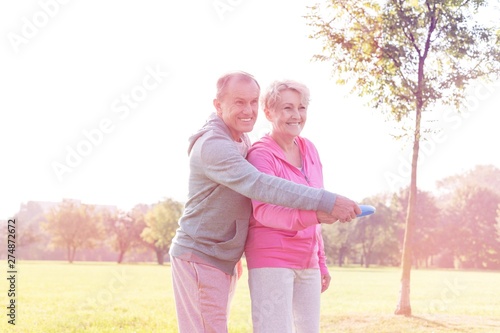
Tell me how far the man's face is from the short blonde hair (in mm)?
61

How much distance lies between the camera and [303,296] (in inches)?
123

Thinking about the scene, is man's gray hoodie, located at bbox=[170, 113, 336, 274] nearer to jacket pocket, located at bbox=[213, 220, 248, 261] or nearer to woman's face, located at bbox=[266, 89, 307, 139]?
jacket pocket, located at bbox=[213, 220, 248, 261]

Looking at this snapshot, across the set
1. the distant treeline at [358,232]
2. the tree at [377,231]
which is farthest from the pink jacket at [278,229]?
the tree at [377,231]

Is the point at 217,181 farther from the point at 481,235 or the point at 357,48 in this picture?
the point at 481,235

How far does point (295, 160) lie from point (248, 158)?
0.32m

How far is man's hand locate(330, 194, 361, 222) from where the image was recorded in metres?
2.68

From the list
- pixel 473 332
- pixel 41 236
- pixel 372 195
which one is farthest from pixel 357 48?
pixel 41 236

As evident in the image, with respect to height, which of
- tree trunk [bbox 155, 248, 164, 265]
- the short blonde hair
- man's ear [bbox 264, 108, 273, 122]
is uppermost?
the short blonde hair

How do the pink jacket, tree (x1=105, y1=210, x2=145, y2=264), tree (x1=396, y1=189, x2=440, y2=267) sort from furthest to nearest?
tree (x1=105, y1=210, x2=145, y2=264), tree (x1=396, y1=189, x2=440, y2=267), the pink jacket

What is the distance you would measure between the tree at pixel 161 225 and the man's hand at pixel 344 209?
145 feet

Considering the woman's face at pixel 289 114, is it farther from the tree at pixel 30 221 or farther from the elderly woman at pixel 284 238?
the tree at pixel 30 221

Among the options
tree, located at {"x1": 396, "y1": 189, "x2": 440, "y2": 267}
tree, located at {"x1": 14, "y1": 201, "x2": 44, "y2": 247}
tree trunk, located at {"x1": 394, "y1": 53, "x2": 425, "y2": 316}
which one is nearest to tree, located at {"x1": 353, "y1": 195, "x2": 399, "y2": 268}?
tree, located at {"x1": 396, "y1": 189, "x2": 440, "y2": 267}

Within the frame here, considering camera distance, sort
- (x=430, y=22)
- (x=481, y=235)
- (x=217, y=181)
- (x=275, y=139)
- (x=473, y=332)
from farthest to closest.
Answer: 1. (x=481, y=235)
2. (x=430, y=22)
3. (x=473, y=332)
4. (x=275, y=139)
5. (x=217, y=181)

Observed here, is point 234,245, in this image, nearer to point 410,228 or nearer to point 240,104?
point 240,104
